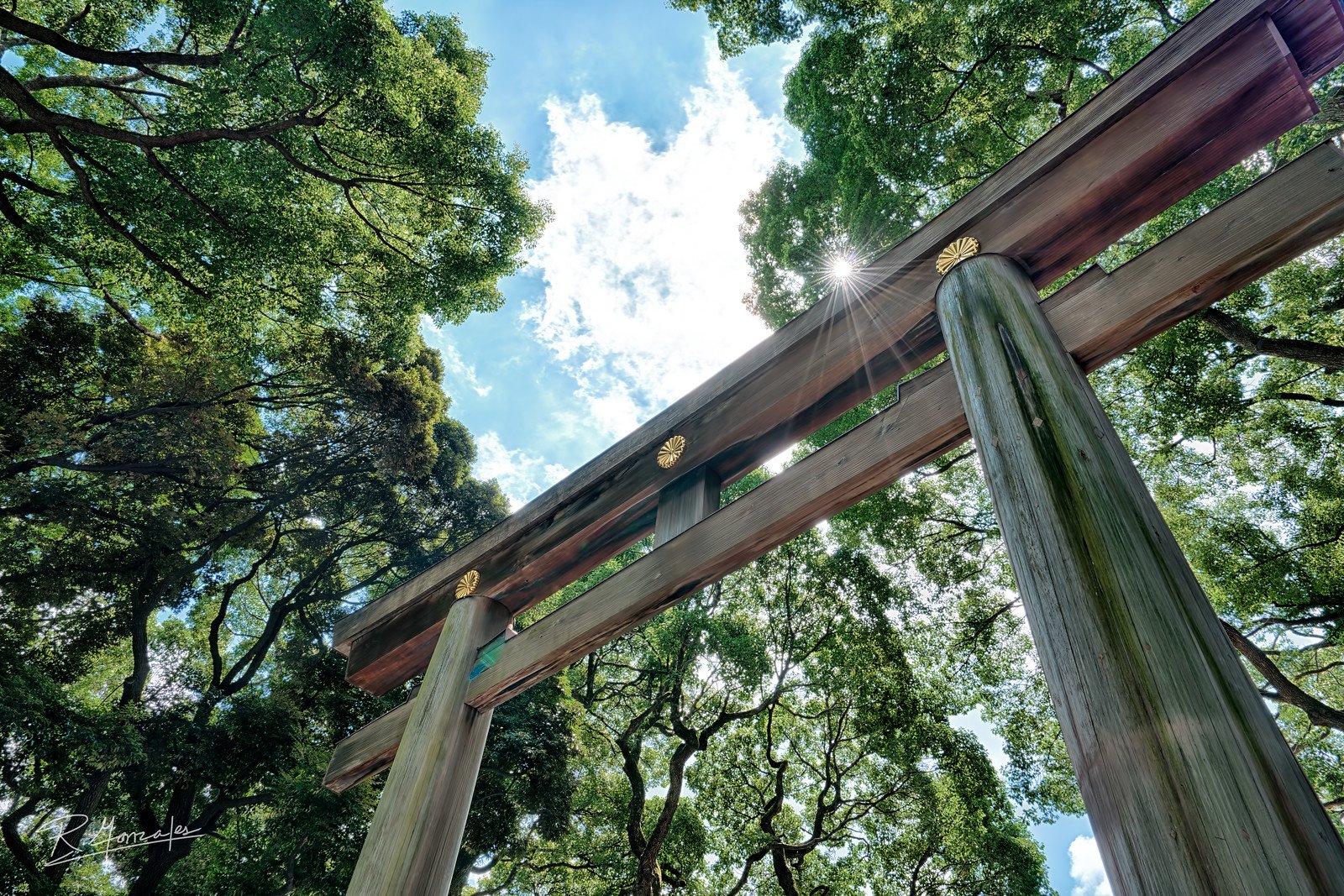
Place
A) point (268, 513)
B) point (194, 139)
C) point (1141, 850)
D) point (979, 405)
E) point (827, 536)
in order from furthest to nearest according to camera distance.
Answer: point (268, 513) → point (827, 536) → point (194, 139) → point (979, 405) → point (1141, 850)

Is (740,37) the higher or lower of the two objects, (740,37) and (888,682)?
the higher

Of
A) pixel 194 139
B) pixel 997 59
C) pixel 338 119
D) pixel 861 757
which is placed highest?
pixel 997 59

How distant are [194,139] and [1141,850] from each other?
846 cm

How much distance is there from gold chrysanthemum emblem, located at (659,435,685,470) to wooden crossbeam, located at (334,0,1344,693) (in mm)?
38

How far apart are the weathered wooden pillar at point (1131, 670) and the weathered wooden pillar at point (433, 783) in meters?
1.88

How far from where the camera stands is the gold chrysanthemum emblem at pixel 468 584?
2.91 metres

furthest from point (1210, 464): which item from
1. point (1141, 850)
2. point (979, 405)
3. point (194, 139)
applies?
point (194, 139)

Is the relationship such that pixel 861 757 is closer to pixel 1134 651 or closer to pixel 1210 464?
pixel 1210 464

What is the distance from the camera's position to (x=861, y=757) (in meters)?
8.99

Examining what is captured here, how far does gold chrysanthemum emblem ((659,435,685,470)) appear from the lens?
2623mm

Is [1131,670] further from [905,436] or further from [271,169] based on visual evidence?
[271,169]

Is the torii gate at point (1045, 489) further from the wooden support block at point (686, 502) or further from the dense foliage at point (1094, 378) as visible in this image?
the dense foliage at point (1094, 378)

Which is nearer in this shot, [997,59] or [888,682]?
[997,59]

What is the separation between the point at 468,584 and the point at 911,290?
241 centimetres
